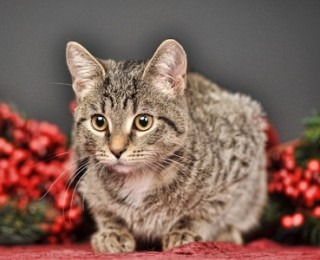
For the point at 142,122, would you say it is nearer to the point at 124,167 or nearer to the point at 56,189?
the point at 124,167

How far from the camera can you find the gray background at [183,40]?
264cm

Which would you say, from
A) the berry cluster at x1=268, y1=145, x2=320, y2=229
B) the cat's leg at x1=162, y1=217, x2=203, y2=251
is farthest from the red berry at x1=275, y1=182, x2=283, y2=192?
the cat's leg at x1=162, y1=217, x2=203, y2=251

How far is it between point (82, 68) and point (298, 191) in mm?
737

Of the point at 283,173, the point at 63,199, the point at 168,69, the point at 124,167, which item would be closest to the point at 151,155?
the point at 124,167

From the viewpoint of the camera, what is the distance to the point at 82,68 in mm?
2029

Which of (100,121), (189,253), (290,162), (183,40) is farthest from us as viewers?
(183,40)

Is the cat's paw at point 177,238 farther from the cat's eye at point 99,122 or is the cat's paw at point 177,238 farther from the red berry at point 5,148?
the red berry at point 5,148

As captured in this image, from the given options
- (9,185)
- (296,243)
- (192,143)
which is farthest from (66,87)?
(296,243)

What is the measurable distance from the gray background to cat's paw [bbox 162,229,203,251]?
0.79 m

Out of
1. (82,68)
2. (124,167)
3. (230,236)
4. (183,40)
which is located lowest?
(230,236)

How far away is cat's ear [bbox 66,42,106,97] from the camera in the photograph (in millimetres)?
1995

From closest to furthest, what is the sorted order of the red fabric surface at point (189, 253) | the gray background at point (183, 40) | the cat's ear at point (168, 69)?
the red fabric surface at point (189, 253) → the cat's ear at point (168, 69) → the gray background at point (183, 40)

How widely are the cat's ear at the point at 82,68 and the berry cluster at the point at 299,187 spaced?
25.8 inches

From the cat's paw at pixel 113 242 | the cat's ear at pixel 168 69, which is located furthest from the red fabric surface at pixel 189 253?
the cat's ear at pixel 168 69
